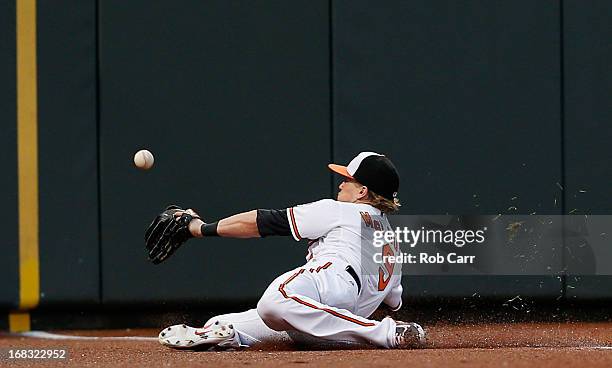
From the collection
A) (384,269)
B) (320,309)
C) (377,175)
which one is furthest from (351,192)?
(320,309)

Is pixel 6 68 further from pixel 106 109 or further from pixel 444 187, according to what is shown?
pixel 444 187

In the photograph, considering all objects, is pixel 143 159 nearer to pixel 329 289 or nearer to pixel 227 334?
pixel 227 334

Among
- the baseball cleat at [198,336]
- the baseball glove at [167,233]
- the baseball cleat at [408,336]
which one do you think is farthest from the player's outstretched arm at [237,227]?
the baseball cleat at [408,336]

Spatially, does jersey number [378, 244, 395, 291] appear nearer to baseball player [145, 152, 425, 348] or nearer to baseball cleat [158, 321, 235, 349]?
baseball player [145, 152, 425, 348]

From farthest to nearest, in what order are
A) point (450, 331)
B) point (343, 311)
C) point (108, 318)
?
point (108, 318) < point (450, 331) < point (343, 311)

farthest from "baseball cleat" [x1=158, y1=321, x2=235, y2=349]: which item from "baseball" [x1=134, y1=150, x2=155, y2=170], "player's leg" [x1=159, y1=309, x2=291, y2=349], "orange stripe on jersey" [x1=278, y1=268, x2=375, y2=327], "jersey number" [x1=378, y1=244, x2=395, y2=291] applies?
"baseball" [x1=134, y1=150, x2=155, y2=170]

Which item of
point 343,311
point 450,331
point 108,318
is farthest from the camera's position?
point 108,318

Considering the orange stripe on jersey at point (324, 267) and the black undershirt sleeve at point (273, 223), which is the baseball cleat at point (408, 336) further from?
the black undershirt sleeve at point (273, 223)

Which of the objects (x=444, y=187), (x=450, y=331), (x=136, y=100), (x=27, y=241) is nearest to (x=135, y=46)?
(x=136, y=100)
